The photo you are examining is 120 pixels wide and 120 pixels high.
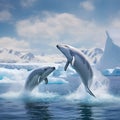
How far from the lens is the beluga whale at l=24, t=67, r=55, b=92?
2702 cm

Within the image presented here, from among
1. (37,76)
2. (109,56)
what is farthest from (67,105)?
(109,56)

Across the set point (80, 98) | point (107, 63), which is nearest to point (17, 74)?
point (107, 63)

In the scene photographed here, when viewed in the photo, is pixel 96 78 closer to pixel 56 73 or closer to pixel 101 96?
pixel 101 96

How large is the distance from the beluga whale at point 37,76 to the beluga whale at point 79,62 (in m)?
4.35

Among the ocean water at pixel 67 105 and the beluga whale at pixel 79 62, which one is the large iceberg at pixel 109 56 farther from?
the beluga whale at pixel 79 62

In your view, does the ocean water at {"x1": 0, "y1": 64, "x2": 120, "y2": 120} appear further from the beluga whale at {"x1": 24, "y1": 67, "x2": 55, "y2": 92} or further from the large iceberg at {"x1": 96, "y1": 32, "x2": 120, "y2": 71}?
the large iceberg at {"x1": 96, "y1": 32, "x2": 120, "y2": 71}

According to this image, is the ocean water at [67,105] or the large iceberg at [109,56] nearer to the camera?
the ocean water at [67,105]

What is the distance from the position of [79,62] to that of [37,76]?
6.50 metres

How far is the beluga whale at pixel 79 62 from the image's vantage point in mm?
21969

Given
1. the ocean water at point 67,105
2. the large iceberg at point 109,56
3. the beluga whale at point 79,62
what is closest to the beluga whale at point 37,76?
the ocean water at point 67,105

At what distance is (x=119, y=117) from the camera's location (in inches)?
631

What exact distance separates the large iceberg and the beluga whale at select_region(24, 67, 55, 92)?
78393mm

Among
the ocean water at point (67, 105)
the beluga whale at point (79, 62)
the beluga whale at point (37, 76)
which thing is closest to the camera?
the ocean water at point (67, 105)

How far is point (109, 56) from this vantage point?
4380 inches
